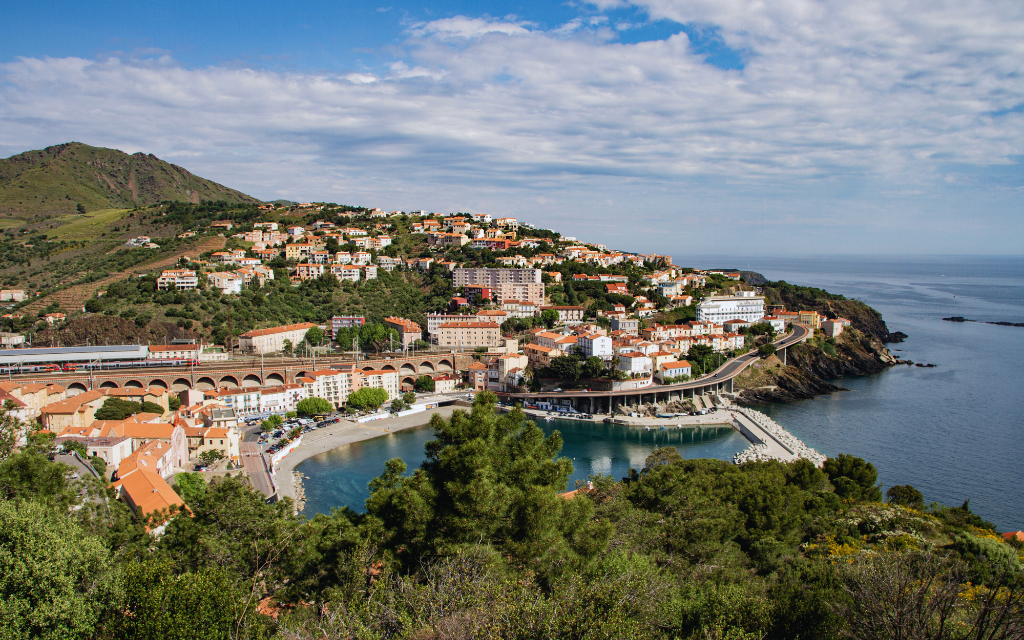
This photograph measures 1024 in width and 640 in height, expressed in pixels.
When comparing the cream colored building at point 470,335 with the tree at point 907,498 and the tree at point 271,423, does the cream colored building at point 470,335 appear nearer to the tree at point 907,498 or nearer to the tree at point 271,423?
the tree at point 271,423

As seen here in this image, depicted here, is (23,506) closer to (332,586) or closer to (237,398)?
(332,586)

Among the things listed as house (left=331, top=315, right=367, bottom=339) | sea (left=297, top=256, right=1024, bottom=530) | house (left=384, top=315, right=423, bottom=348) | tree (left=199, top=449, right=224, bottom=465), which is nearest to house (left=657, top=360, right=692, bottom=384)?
sea (left=297, top=256, right=1024, bottom=530)

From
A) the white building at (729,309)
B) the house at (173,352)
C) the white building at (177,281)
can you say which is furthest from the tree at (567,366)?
the white building at (177,281)

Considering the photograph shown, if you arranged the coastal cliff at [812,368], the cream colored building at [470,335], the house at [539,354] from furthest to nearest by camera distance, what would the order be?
the cream colored building at [470,335]
the house at [539,354]
the coastal cliff at [812,368]

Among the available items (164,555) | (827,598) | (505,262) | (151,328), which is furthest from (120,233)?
(827,598)

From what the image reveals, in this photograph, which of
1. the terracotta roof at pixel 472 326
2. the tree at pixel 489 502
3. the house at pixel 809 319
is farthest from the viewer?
the house at pixel 809 319

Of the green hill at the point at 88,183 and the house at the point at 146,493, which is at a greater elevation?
the green hill at the point at 88,183
